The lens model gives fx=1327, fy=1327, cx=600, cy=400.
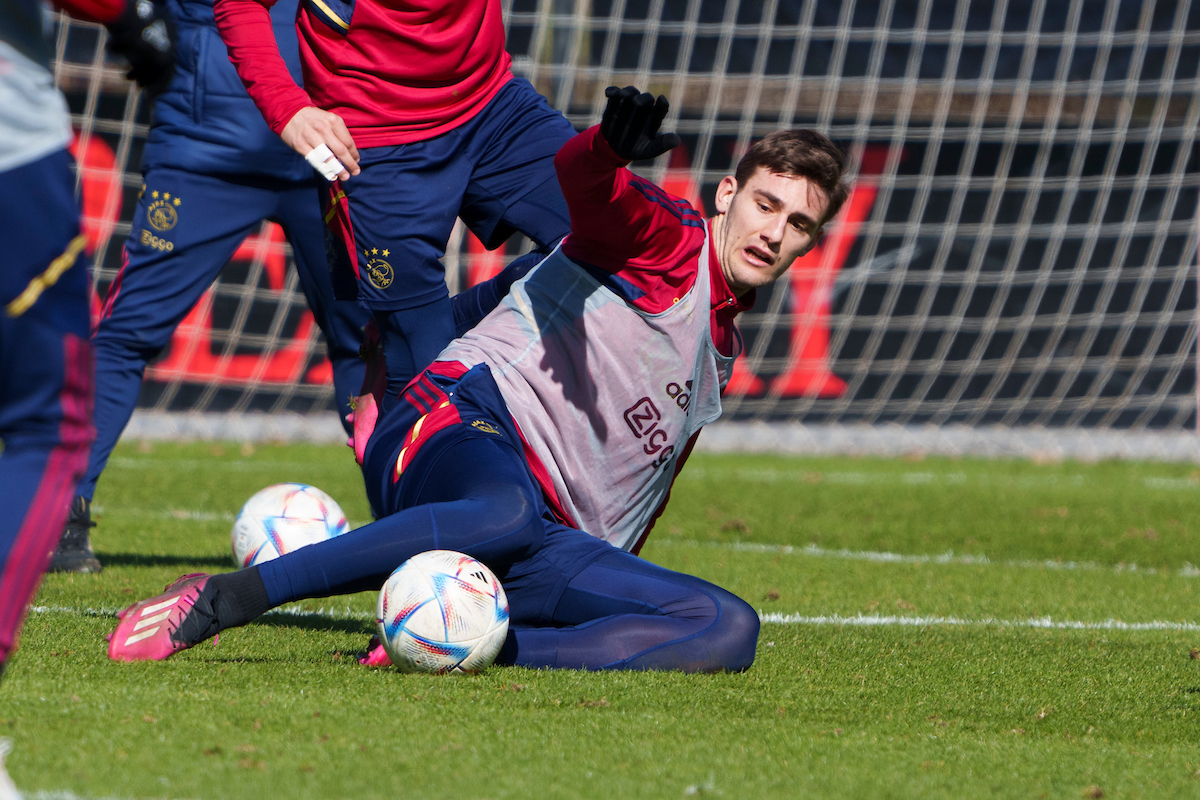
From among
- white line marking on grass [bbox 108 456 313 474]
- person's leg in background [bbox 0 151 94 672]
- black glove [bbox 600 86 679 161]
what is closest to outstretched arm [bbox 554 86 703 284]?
black glove [bbox 600 86 679 161]

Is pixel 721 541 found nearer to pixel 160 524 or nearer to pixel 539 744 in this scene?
pixel 160 524

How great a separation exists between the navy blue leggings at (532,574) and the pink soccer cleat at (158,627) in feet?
0.48

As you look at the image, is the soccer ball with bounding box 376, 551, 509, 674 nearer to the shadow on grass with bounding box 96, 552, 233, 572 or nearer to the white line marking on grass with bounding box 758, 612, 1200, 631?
the white line marking on grass with bounding box 758, 612, 1200, 631

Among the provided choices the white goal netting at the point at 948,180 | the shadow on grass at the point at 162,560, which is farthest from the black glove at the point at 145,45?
the white goal netting at the point at 948,180

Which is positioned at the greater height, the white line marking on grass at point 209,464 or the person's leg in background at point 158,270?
the person's leg in background at point 158,270

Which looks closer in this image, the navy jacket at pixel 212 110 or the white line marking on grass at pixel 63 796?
the white line marking on grass at pixel 63 796

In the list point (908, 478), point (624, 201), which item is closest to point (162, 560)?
point (624, 201)

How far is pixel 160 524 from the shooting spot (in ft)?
16.9

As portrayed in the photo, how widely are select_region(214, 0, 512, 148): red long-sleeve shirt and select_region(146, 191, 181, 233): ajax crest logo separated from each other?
858 mm

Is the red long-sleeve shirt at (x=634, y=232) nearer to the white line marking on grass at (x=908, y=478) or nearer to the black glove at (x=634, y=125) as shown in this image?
the black glove at (x=634, y=125)

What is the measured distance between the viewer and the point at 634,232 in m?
2.77

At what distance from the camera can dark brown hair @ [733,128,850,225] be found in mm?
2988

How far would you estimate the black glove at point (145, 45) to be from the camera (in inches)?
74.7

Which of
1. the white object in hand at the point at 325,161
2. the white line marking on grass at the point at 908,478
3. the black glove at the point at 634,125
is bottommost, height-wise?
the white line marking on grass at the point at 908,478
